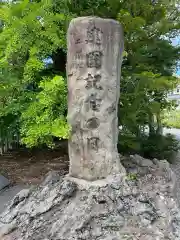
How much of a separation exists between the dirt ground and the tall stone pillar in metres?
1.77

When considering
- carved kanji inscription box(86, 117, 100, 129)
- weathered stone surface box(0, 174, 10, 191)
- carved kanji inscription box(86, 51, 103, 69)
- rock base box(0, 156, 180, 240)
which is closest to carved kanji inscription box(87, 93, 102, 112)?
carved kanji inscription box(86, 117, 100, 129)

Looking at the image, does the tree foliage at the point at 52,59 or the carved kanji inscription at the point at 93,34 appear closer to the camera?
the carved kanji inscription at the point at 93,34

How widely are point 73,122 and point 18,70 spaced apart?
1.45m

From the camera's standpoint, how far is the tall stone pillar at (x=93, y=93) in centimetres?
323

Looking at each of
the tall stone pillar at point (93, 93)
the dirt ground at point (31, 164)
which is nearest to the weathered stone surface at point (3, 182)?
the dirt ground at point (31, 164)

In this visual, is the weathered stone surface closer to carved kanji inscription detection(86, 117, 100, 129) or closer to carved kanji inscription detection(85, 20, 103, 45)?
carved kanji inscription detection(86, 117, 100, 129)

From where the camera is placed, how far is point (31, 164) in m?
5.95

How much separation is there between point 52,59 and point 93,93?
2508 mm

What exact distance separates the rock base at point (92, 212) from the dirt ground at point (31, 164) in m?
1.78

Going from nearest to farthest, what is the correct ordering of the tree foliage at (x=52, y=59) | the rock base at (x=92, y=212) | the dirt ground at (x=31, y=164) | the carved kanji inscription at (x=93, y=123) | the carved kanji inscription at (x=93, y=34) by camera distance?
1. the rock base at (x=92, y=212)
2. the carved kanji inscription at (x=93, y=34)
3. the carved kanji inscription at (x=93, y=123)
4. the tree foliage at (x=52, y=59)
5. the dirt ground at (x=31, y=164)

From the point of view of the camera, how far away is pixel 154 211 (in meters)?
3.12

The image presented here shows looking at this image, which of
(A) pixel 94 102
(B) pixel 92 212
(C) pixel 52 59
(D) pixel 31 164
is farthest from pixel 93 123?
(D) pixel 31 164

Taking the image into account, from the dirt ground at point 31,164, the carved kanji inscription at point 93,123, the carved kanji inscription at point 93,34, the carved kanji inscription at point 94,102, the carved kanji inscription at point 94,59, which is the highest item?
the carved kanji inscription at point 93,34

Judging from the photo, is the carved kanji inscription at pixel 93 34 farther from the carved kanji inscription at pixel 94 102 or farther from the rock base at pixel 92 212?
the rock base at pixel 92 212
